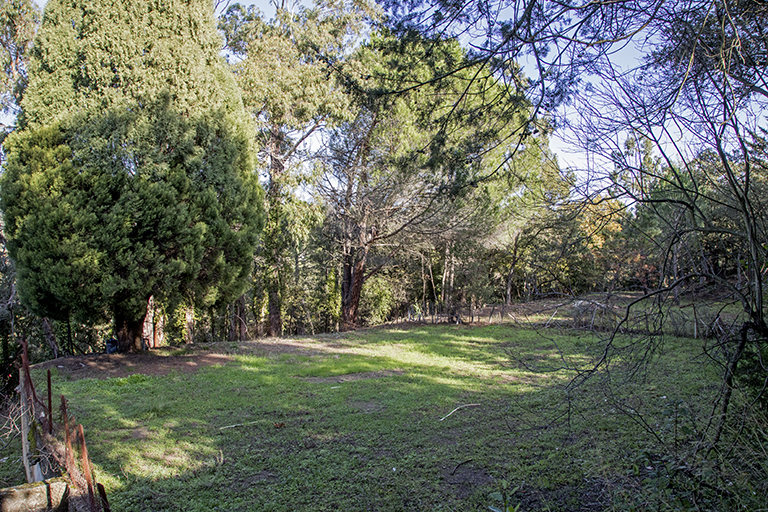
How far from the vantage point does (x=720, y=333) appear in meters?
3.08

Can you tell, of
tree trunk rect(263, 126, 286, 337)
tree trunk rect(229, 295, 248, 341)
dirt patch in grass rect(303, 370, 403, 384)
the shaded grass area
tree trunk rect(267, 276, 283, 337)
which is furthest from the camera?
tree trunk rect(229, 295, 248, 341)

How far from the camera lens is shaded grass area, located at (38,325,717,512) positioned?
3244 mm

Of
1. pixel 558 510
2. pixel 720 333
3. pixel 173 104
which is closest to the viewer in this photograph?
pixel 558 510

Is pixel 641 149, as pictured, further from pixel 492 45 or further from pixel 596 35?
pixel 492 45

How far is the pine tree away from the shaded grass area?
1837 mm

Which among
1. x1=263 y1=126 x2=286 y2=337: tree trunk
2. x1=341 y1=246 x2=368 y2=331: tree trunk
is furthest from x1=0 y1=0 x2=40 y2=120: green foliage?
x1=341 y1=246 x2=368 y2=331: tree trunk

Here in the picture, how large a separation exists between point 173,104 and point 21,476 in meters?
6.73

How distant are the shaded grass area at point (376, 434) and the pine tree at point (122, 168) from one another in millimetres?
1837

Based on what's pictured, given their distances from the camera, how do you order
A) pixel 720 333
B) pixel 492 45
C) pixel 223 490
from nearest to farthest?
pixel 720 333 < pixel 223 490 < pixel 492 45

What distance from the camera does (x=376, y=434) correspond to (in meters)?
4.52

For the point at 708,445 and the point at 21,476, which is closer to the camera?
the point at 708,445

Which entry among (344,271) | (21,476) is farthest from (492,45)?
(344,271)

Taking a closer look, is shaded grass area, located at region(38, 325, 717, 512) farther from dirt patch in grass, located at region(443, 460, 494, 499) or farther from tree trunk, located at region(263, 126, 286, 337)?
tree trunk, located at region(263, 126, 286, 337)

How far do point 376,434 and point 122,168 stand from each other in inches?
255
